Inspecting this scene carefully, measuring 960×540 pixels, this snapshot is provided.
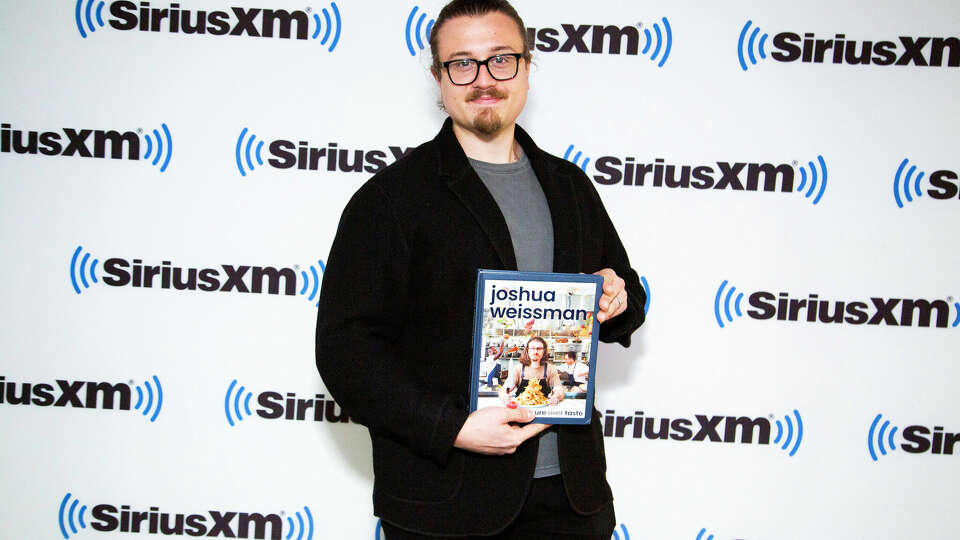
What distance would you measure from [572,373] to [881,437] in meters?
1.63

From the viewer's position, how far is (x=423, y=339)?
1.47 m

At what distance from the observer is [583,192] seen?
5.57ft

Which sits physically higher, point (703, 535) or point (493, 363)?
point (493, 363)

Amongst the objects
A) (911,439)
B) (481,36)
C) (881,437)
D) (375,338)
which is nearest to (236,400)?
(375,338)

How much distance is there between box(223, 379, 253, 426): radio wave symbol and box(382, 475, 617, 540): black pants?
3.43ft

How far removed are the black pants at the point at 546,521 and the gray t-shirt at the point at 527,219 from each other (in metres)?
0.03

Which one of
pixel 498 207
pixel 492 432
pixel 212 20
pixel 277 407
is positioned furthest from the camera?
pixel 277 407

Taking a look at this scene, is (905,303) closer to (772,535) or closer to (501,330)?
(772,535)

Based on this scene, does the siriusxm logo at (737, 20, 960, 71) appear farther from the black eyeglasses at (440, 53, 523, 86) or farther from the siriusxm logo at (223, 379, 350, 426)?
the siriusxm logo at (223, 379, 350, 426)

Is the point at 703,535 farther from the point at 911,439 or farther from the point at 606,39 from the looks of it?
the point at 606,39

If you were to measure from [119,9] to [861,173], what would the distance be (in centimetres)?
259

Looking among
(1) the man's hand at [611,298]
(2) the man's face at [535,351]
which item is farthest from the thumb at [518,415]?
(1) the man's hand at [611,298]

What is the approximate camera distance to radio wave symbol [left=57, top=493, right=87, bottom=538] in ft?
7.95

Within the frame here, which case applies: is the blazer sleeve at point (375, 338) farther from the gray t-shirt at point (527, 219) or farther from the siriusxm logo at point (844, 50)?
the siriusxm logo at point (844, 50)
